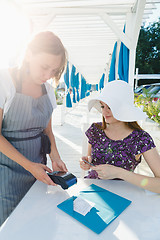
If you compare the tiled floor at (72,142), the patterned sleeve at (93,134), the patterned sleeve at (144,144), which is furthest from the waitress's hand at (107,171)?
the tiled floor at (72,142)

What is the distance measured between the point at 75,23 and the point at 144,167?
10.2ft

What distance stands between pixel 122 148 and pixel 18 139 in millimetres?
697

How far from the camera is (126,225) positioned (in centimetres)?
72

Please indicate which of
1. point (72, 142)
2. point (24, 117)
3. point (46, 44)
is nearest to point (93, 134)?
point (24, 117)

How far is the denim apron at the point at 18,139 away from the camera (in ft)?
3.34

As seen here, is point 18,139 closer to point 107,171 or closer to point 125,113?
point 107,171

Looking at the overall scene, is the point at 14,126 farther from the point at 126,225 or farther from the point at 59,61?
the point at 126,225

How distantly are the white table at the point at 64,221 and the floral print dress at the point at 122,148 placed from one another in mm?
324

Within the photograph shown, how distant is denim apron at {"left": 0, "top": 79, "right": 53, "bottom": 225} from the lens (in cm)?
102

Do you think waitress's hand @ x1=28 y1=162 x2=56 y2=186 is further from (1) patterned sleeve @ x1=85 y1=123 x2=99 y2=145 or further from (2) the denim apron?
(1) patterned sleeve @ x1=85 y1=123 x2=99 y2=145

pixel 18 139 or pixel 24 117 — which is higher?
pixel 24 117

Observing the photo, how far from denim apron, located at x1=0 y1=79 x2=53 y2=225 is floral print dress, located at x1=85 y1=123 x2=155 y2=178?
0.46 meters

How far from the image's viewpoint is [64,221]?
73 cm

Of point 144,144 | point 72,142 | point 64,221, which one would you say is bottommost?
point 72,142
